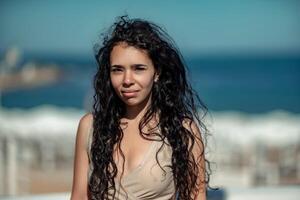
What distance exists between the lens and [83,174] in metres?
2.18

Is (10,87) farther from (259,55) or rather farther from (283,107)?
(259,55)

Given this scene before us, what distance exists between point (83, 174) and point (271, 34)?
61224 millimetres

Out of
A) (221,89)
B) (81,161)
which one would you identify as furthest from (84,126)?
(221,89)

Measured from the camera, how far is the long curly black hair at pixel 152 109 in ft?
6.94

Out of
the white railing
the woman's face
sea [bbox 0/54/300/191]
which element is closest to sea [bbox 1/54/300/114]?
sea [bbox 0/54/300/191]

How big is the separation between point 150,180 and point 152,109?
261 mm

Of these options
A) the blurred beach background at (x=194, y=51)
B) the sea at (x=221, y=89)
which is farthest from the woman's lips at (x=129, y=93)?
the blurred beach background at (x=194, y=51)

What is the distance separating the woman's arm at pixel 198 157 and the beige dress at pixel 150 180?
0.12 metres

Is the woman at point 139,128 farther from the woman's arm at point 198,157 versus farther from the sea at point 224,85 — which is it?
the sea at point 224,85

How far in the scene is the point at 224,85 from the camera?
168ft

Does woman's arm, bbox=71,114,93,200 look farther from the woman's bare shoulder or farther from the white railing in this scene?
the white railing

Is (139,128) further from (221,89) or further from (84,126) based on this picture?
(221,89)

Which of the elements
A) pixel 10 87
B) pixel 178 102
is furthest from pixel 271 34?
pixel 178 102

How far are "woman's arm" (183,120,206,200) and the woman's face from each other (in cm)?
21
